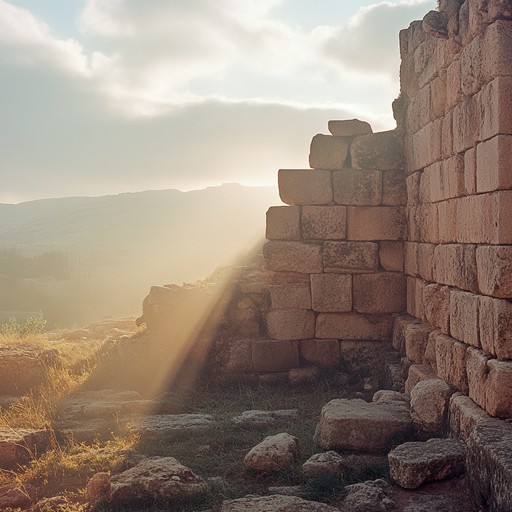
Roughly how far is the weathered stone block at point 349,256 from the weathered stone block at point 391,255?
0.46 feet

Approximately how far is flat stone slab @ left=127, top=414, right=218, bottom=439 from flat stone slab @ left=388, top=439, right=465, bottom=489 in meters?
2.47

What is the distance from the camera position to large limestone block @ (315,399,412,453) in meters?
6.25

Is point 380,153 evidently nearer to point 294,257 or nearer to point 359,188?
point 359,188

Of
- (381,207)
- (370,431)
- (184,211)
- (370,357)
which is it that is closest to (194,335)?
(370,357)

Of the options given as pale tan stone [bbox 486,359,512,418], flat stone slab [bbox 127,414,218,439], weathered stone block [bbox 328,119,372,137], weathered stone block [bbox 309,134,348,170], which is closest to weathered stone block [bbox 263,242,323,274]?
weathered stone block [bbox 309,134,348,170]

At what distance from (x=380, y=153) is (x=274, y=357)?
3290mm

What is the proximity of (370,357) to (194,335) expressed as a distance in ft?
8.37

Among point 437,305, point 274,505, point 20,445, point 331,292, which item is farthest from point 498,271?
point 20,445

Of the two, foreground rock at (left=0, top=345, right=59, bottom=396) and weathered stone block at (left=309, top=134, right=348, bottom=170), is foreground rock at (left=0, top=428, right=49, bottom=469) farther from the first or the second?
weathered stone block at (left=309, top=134, right=348, bottom=170)

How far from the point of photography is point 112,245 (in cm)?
6756

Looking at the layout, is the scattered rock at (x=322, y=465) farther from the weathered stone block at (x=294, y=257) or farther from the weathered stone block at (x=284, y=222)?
the weathered stone block at (x=284, y=222)

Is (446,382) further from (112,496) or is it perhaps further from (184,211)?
(184,211)

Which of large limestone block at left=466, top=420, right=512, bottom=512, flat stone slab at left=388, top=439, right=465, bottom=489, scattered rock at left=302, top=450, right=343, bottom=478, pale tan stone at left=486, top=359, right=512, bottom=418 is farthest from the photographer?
scattered rock at left=302, top=450, right=343, bottom=478

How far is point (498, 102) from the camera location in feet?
18.8
